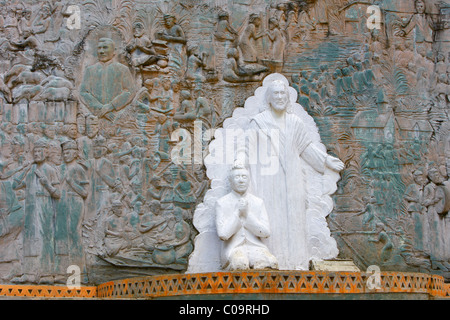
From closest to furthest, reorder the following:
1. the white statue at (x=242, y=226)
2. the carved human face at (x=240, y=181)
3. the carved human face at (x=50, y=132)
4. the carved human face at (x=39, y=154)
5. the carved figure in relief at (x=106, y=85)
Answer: the white statue at (x=242, y=226), the carved human face at (x=240, y=181), the carved human face at (x=39, y=154), the carved human face at (x=50, y=132), the carved figure in relief at (x=106, y=85)

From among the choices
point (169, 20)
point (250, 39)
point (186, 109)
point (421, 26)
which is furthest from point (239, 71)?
point (421, 26)

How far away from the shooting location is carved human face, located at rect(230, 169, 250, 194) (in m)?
9.59

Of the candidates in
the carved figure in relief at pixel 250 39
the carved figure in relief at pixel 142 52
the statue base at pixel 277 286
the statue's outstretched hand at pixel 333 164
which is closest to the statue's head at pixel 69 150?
the carved figure in relief at pixel 142 52

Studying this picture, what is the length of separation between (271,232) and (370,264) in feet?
4.52

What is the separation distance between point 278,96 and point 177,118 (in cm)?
127

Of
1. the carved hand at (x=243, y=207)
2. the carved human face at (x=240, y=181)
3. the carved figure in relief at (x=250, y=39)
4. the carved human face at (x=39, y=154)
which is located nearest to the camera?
the carved hand at (x=243, y=207)

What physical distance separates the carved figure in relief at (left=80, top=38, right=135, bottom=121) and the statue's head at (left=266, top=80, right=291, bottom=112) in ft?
5.56

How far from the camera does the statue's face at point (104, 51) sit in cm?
1043

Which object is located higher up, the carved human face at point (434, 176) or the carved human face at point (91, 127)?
the carved human face at point (91, 127)

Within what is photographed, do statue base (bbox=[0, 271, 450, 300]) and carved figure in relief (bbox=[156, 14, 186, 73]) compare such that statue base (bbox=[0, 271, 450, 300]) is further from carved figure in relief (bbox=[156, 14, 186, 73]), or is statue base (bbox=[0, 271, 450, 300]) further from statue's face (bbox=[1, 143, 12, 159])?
carved figure in relief (bbox=[156, 14, 186, 73])

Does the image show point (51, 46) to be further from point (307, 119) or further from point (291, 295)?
point (291, 295)

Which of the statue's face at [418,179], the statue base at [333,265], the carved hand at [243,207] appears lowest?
the statue base at [333,265]

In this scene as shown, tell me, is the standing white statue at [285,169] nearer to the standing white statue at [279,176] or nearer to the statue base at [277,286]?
the standing white statue at [279,176]

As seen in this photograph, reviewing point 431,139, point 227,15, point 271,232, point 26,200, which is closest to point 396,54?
point 431,139
